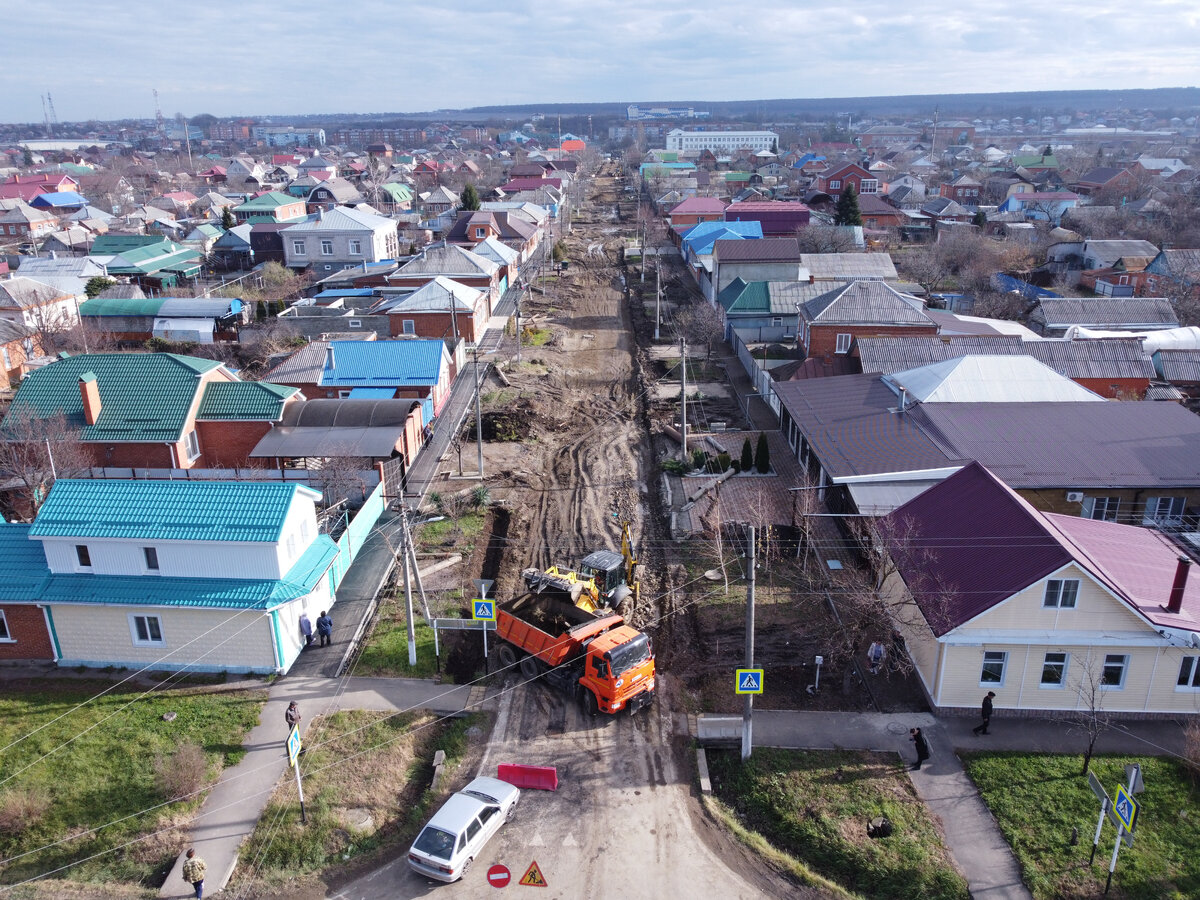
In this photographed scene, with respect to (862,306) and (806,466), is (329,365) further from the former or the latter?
(862,306)

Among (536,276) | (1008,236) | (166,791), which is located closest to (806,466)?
(166,791)

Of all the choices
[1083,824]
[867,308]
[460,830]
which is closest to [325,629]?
[460,830]

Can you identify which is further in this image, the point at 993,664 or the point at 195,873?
the point at 993,664

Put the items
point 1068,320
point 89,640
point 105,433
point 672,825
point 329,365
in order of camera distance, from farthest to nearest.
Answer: point 1068,320 → point 329,365 → point 105,433 → point 89,640 → point 672,825

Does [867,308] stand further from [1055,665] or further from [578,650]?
[578,650]

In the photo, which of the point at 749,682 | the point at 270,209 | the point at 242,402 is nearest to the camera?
the point at 749,682

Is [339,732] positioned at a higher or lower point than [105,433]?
lower

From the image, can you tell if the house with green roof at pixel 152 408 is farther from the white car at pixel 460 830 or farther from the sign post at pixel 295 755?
the white car at pixel 460 830
